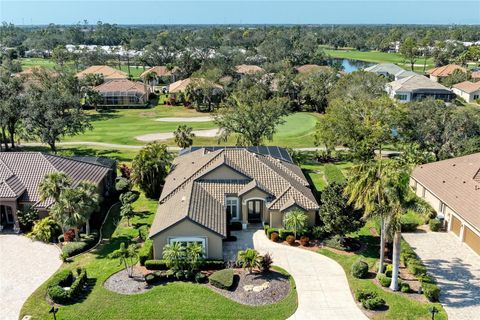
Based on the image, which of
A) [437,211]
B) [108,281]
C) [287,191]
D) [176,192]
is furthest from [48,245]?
[437,211]

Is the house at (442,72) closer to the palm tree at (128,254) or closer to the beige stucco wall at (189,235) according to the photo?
the beige stucco wall at (189,235)

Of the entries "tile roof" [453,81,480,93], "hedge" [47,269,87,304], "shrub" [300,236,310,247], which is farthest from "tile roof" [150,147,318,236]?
"tile roof" [453,81,480,93]

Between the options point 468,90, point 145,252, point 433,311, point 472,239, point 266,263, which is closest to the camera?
point 433,311

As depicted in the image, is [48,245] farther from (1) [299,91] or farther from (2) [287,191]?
(1) [299,91]

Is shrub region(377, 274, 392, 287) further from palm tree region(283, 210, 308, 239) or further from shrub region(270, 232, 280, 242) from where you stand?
shrub region(270, 232, 280, 242)

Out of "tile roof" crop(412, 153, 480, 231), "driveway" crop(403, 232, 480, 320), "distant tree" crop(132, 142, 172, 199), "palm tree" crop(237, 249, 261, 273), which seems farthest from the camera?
"distant tree" crop(132, 142, 172, 199)

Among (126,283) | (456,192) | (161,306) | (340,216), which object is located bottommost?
(161,306)

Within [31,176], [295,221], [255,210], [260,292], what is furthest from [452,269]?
[31,176]

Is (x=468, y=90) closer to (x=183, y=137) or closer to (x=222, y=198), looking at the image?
(x=183, y=137)
